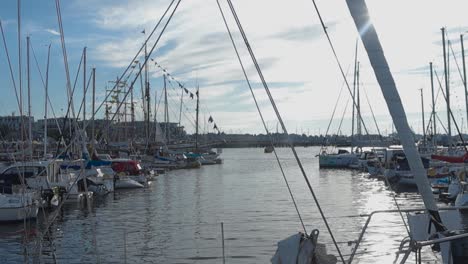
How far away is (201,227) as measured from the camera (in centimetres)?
2831

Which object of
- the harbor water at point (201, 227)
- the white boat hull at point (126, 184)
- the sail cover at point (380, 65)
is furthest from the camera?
the white boat hull at point (126, 184)

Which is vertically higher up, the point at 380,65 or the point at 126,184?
the point at 380,65

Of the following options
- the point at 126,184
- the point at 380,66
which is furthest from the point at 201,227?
the point at 126,184

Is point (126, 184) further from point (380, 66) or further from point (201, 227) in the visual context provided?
point (380, 66)

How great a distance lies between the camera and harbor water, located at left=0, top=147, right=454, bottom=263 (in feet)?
66.2

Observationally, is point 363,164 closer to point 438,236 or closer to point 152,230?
point 152,230

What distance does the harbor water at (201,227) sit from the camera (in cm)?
2018

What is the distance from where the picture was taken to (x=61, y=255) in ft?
70.4

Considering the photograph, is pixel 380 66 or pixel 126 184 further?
pixel 126 184

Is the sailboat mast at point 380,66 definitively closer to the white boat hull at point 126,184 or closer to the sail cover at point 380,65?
the sail cover at point 380,65

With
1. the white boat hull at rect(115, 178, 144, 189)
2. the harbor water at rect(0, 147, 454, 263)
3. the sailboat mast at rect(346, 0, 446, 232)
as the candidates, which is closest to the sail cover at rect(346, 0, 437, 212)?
the sailboat mast at rect(346, 0, 446, 232)

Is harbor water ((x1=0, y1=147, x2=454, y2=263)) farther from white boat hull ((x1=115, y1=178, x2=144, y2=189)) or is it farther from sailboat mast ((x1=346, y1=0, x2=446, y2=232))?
sailboat mast ((x1=346, y1=0, x2=446, y2=232))

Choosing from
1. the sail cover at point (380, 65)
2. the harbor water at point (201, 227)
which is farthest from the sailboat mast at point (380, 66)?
the harbor water at point (201, 227)

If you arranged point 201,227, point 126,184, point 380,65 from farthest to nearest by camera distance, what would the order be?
point 126,184 < point 201,227 < point 380,65
